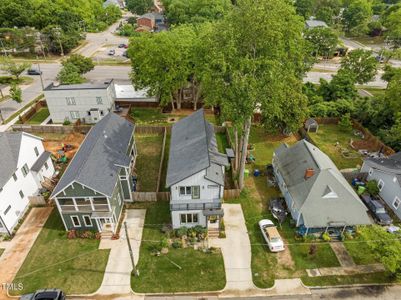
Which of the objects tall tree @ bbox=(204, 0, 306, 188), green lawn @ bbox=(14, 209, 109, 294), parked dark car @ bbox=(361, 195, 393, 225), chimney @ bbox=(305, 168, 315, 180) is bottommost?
green lawn @ bbox=(14, 209, 109, 294)

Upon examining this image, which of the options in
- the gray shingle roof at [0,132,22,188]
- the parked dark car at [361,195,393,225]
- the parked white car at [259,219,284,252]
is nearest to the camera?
the parked white car at [259,219,284,252]

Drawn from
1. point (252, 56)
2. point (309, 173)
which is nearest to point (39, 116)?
point (252, 56)

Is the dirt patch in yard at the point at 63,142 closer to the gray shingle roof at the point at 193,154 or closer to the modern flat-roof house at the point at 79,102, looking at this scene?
the modern flat-roof house at the point at 79,102

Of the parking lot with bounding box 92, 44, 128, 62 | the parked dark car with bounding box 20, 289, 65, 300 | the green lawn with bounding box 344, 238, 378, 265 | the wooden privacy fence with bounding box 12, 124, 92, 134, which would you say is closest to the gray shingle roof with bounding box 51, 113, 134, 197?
the parked dark car with bounding box 20, 289, 65, 300

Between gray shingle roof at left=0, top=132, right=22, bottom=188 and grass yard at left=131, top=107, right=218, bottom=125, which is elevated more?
gray shingle roof at left=0, top=132, right=22, bottom=188

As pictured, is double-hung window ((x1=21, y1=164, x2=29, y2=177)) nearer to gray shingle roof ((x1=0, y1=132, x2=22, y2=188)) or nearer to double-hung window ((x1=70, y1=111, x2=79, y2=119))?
gray shingle roof ((x1=0, y1=132, x2=22, y2=188))

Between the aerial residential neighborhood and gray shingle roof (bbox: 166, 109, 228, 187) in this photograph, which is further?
gray shingle roof (bbox: 166, 109, 228, 187)

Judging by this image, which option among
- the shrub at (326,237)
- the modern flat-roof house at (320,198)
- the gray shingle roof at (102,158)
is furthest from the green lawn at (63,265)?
the shrub at (326,237)
